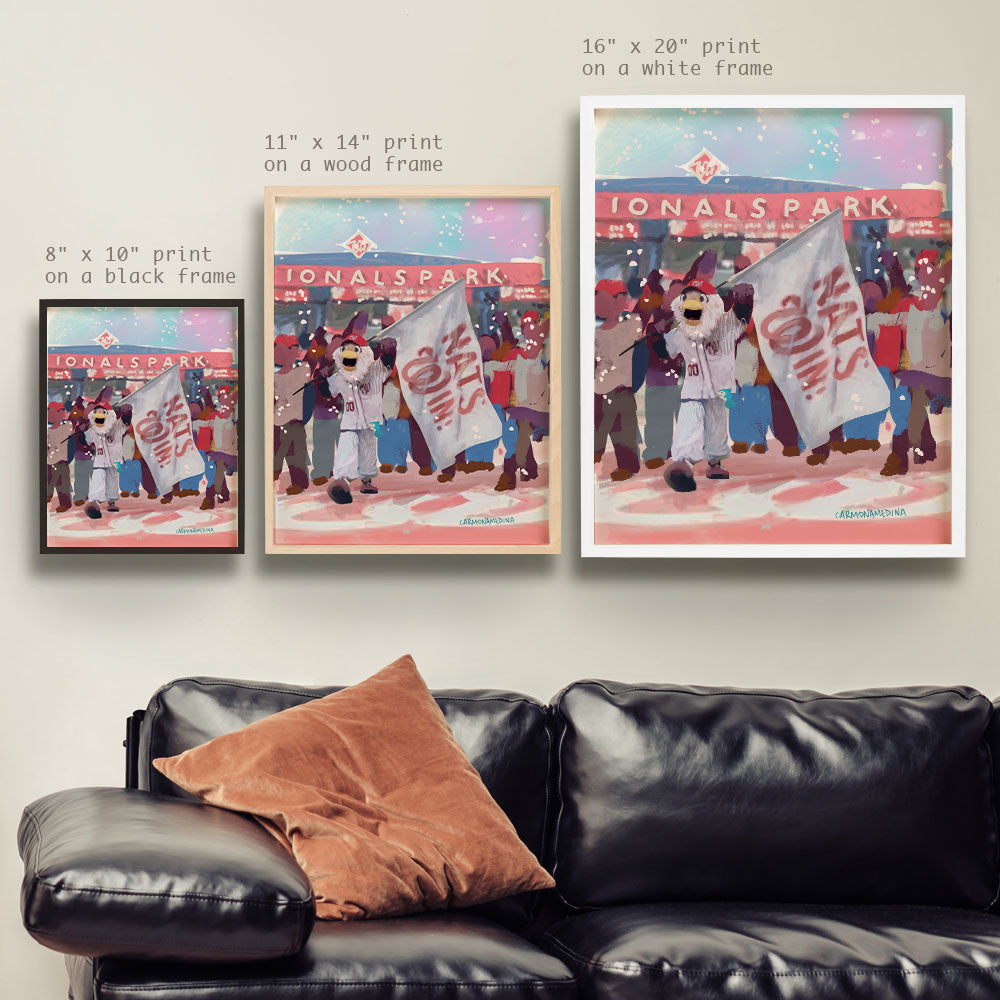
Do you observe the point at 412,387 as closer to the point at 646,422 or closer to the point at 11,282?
the point at 646,422

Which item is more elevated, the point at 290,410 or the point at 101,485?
the point at 290,410

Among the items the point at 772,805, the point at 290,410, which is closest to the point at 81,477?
the point at 290,410

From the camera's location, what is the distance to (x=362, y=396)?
2369 mm

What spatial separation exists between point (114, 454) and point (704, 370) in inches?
52.2

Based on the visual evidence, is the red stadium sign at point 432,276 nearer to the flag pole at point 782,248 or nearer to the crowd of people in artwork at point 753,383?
the crowd of people in artwork at point 753,383

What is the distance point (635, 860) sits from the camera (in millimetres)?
1958

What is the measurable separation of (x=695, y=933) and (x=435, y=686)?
873 millimetres

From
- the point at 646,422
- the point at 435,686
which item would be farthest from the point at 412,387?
the point at 435,686

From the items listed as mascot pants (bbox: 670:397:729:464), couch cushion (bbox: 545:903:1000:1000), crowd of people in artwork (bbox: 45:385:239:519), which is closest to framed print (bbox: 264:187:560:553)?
crowd of people in artwork (bbox: 45:385:239:519)

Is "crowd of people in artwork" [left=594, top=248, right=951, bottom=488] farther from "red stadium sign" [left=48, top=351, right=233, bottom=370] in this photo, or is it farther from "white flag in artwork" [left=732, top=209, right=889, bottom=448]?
"red stadium sign" [left=48, top=351, right=233, bottom=370]

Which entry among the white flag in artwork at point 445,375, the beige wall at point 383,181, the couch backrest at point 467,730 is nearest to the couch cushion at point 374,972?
the couch backrest at point 467,730

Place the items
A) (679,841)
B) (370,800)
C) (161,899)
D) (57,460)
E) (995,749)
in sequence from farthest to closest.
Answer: (57,460), (995,749), (679,841), (370,800), (161,899)

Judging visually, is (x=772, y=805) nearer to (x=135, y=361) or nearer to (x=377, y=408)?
(x=377, y=408)

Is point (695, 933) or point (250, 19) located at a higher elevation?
point (250, 19)
